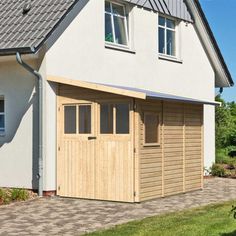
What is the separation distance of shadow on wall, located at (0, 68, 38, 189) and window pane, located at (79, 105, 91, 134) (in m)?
1.15

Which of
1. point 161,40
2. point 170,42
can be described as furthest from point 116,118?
point 170,42

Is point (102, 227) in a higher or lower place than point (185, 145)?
lower

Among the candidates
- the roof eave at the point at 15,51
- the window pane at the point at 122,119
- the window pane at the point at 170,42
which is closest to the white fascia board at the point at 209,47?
the window pane at the point at 170,42

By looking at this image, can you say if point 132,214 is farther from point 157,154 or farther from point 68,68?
point 68,68

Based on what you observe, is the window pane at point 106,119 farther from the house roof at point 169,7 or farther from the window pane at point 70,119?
the house roof at point 169,7

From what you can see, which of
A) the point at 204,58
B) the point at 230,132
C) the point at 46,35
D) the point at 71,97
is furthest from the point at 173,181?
the point at 230,132

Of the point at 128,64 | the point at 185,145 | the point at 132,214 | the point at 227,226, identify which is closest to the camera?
the point at 227,226

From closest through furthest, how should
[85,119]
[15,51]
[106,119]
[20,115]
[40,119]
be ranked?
1. [15,51]
2. [106,119]
3. [40,119]
4. [85,119]
5. [20,115]

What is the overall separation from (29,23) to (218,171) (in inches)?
397

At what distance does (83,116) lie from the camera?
15023 millimetres

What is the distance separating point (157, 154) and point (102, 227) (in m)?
4.87

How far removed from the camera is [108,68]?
1686cm

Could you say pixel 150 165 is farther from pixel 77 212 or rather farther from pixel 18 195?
pixel 18 195

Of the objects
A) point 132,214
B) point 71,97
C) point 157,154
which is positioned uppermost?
point 71,97
